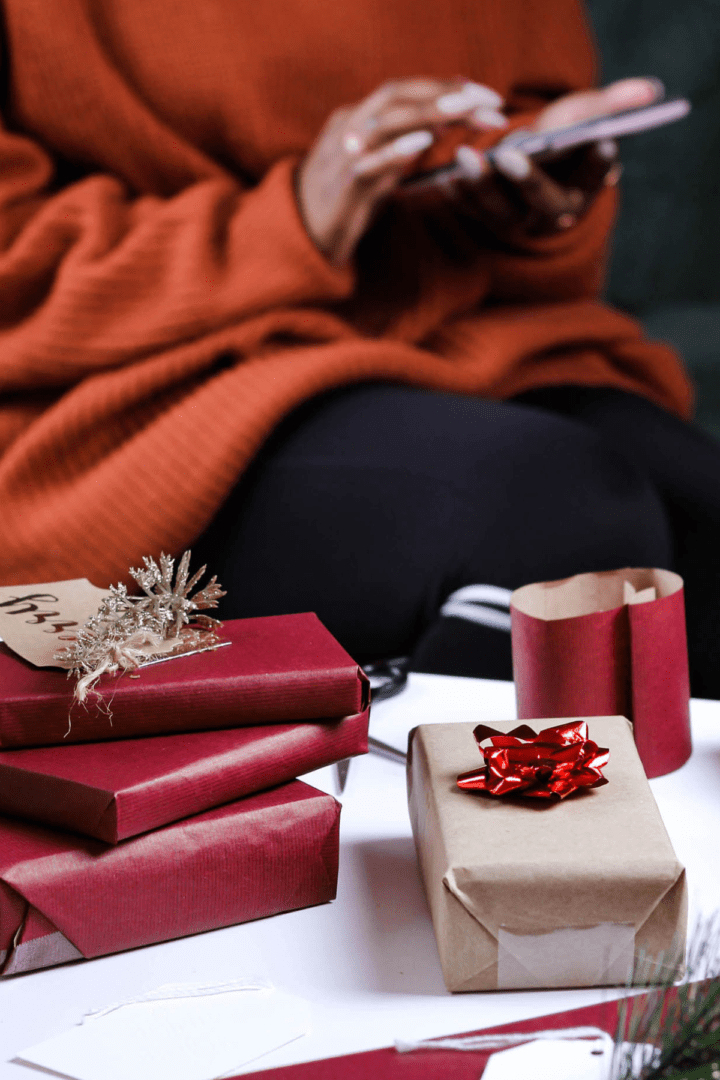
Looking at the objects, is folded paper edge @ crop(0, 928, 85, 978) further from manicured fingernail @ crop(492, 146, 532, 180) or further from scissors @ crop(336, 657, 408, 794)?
manicured fingernail @ crop(492, 146, 532, 180)

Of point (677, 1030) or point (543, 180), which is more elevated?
point (543, 180)

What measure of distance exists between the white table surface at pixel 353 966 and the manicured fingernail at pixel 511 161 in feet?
1.97

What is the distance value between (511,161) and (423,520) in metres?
0.34

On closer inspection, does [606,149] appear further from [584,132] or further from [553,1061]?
[553,1061]

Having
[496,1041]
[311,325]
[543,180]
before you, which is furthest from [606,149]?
[496,1041]

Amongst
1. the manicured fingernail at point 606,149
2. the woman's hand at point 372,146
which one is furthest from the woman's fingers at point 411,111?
the manicured fingernail at point 606,149

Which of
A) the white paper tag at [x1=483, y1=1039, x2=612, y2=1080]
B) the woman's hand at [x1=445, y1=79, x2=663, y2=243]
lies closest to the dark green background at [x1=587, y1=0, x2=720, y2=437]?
the woman's hand at [x1=445, y1=79, x2=663, y2=243]

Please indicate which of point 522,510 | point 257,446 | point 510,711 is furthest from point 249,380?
point 510,711

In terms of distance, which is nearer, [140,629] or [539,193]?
[140,629]

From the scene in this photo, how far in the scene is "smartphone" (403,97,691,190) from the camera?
2.48ft

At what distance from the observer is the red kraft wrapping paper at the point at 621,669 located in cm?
45

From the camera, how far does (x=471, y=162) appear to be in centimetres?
85

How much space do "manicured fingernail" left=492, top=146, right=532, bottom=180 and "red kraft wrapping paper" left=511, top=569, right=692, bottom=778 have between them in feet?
1.70

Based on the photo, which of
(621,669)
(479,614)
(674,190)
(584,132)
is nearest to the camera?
(621,669)
